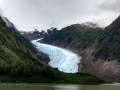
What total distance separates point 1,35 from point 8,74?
51727 mm

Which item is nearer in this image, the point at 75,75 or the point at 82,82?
the point at 82,82

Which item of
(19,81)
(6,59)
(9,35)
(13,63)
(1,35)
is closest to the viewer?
(19,81)

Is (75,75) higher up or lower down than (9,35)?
lower down

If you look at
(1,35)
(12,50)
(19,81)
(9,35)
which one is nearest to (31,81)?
(19,81)

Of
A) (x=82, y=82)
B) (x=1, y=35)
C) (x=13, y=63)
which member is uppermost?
(x=1, y=35)

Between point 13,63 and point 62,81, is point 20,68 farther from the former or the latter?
point 62,81

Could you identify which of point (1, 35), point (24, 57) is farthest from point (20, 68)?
point (1, 35)

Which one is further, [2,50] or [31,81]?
[2,50]

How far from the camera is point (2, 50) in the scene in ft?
516

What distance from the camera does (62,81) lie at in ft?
468

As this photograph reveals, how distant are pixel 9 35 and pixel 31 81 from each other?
69.6 metres

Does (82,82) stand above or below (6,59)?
below

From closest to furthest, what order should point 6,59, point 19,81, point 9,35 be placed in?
point 19,81 → point 6,59 → point 9,35

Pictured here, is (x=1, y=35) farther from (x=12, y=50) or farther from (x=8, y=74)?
(x=8, y=74)
